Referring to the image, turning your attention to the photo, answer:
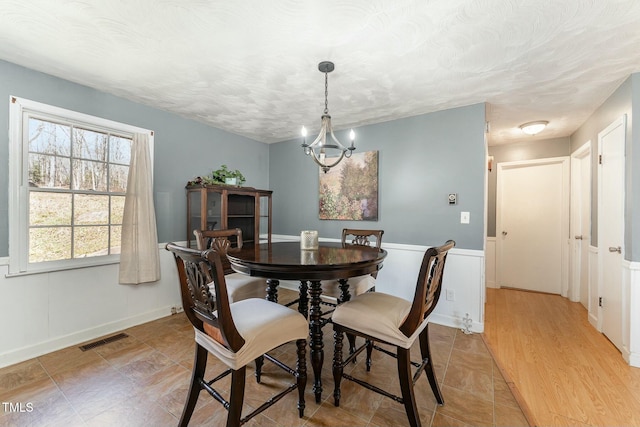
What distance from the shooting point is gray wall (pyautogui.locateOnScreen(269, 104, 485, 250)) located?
2.84 metres

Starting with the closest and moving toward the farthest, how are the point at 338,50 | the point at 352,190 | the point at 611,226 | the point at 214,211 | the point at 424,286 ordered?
the point at 424,286, the point at 338,50, the point at 611,226, the point at 214,211, the point at 352,190

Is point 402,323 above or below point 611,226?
below

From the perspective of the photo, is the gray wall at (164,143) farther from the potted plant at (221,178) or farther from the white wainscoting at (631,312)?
the white wainscoting at (631,312)

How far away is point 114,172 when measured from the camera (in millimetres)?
2748

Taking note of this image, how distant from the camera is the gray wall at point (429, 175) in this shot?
2.84 meters

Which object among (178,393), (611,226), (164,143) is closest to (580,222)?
(611,226)

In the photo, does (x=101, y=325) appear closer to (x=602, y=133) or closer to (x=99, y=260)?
(x=99, y=260)

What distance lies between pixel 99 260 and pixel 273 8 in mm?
2651

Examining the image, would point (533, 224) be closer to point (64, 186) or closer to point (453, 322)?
point (453, 322)

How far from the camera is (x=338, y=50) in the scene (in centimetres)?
192

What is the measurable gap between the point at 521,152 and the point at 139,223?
204 inches

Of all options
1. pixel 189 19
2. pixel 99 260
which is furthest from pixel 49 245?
pixel 189 19

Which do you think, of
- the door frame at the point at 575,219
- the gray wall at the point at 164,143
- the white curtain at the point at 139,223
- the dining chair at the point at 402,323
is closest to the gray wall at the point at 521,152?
the door frame at the point at 575,219

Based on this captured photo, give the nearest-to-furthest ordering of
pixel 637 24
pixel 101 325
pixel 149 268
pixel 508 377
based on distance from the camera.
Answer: pixel 637 24
pixel 508 377
pixel 101 325
pixel 149 268
